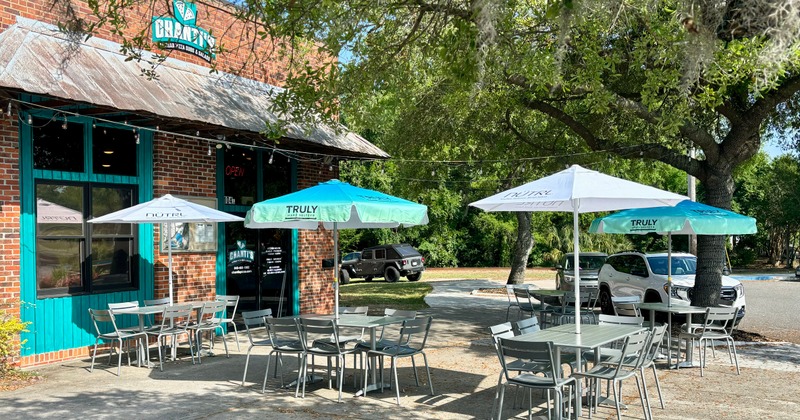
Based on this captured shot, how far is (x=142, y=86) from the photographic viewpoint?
1068 cm

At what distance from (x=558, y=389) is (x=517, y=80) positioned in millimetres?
6991

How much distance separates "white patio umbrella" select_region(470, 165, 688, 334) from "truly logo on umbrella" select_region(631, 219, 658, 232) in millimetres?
2598

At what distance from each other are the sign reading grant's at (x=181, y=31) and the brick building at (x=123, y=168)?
3 cm

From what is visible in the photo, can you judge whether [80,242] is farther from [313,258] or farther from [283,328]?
[313,258]

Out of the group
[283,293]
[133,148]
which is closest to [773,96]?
[283,293]

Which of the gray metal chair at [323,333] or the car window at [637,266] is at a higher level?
the car window at [637,266]

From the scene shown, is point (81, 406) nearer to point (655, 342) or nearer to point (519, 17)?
point (655, 342)

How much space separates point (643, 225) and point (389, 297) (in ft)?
41.5

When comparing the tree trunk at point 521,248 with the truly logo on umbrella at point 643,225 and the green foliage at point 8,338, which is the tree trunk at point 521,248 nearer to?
the truly logo on umbrella at point 643,225

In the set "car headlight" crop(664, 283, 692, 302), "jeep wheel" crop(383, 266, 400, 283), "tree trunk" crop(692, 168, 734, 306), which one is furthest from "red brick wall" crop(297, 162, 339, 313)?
"jeep wheel" crop(383, 266, 400, 283)

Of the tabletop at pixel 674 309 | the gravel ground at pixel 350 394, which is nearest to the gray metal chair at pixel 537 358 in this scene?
the gravel ground at pixel 350 394

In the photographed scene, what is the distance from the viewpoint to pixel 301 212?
8031 mm

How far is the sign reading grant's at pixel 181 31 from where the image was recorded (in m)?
12.0

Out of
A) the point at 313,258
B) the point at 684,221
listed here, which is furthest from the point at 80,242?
the point at 684,221
